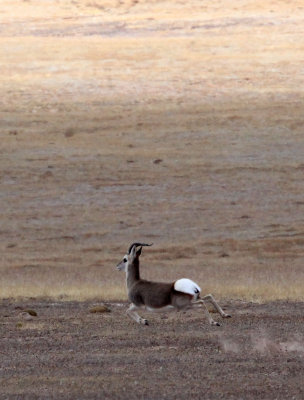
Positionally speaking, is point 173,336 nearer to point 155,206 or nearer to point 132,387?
point 132,387

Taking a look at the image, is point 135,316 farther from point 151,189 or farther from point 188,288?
point 151,189

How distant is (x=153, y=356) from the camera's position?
34.8 feet

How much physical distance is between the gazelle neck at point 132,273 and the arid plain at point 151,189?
1.67 ft

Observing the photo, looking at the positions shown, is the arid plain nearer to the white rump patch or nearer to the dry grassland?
the dry grassland

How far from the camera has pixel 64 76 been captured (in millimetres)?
49250

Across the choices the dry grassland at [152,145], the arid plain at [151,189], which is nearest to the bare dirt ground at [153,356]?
the arid plain at [151,189]

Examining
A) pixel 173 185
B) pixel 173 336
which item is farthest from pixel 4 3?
pixel 173 336

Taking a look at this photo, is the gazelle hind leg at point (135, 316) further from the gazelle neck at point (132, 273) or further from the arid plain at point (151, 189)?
the gazelle neck at point (132, 273)

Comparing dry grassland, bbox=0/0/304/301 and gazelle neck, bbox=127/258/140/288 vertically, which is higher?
gazelle neck, bbox=127/258/140/288

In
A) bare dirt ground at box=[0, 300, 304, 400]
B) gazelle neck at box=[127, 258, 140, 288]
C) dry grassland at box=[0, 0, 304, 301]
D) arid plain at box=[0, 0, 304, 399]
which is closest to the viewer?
bare dirt ground at box=[0, 300, 304, 400]

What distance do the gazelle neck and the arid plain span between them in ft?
1.67

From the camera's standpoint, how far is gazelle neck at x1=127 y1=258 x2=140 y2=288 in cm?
1401

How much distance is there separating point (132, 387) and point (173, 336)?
336 cm

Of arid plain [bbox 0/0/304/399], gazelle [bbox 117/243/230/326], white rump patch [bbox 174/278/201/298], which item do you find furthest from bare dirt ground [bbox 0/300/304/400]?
white rump patch [bbox 174/278/201/298]
